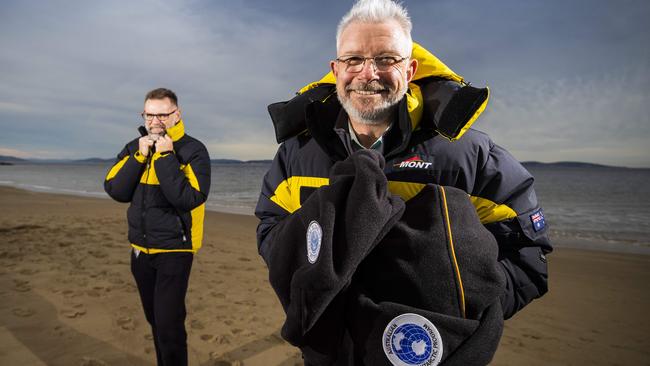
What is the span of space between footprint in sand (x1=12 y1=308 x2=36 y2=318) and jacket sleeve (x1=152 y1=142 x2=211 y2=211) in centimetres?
321

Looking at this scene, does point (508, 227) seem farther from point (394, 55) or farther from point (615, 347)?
point (615, 347)

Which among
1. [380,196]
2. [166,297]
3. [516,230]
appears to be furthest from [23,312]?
[516,230]

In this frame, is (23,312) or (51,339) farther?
(23,312)

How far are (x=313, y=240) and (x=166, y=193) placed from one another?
2315 mm

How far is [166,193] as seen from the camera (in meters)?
2.99

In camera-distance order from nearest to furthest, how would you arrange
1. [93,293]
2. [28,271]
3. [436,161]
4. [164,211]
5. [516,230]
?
[516,230], [436,161], [164,211], [93,293], [28,271]

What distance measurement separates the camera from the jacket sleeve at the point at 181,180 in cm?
298

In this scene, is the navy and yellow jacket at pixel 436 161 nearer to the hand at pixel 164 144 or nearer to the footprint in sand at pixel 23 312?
the hand at pixel 164 144

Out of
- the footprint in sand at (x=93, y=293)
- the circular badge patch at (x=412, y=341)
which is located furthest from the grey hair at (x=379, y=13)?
the footprint in sand at (x=93, y=293)

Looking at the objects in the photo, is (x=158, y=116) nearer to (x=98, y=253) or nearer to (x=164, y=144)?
(x=164, y=144)

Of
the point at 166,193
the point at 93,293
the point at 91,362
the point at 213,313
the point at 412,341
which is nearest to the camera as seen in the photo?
the point at 412,341

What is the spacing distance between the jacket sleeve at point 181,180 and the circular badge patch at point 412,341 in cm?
229

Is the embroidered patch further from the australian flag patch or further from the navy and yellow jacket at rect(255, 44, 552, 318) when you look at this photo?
the australian flag patch

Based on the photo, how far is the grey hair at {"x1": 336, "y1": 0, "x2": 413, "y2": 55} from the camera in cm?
144
